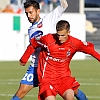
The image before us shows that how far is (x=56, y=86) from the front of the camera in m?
8.73

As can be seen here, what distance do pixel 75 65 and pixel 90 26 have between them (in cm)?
731

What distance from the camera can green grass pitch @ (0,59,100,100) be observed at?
12.6 m

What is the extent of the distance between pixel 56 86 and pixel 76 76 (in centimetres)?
778

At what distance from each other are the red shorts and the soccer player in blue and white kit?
71cm

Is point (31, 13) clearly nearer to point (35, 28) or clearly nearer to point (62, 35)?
point (35, 28)

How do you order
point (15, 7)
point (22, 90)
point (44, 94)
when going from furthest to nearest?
point (15, 7) < point (22, 90) < point (44, 94)

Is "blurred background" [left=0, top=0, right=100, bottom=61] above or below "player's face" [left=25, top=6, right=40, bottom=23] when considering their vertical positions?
below

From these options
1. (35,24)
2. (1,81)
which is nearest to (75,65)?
(1,81)

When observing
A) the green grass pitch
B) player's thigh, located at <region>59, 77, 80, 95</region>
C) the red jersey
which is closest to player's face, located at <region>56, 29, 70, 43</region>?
the red jersey

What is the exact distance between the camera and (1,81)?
15234mm

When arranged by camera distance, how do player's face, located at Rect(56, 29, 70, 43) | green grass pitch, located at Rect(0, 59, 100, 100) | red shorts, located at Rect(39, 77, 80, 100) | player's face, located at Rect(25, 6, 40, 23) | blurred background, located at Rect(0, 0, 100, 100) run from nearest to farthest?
1. player's face, located at Rect(56, 29, 70, 43)
2. red shorts, located at Rect(39, 77, 80, 100)
3. player's face, located at Rect(25, 6, 40, 23)
4. green grass pitch, located at Rect(0, 59, 100, 100)
5. blurred background, located at Rect(0, 0, 100, 100)

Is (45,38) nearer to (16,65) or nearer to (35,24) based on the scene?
(35,24)

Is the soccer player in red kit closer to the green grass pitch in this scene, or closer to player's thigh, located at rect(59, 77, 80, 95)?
player's thigh, located at rect(59, 77, 80, 95)

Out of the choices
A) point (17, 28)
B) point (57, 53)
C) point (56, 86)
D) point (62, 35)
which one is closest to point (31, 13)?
point (57, 53)
